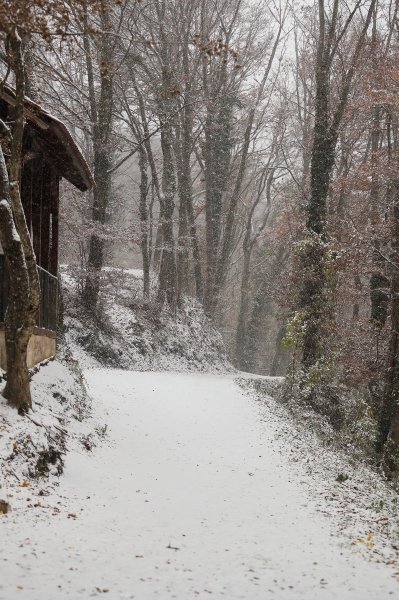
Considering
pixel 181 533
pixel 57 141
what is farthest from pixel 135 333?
pixel 181 533

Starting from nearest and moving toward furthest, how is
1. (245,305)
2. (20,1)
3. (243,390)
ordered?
(20,1) → (243,390) → (245,305)

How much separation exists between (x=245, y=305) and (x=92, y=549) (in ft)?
103

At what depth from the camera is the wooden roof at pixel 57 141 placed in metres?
8.05

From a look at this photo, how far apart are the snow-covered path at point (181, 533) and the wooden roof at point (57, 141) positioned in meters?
4.64

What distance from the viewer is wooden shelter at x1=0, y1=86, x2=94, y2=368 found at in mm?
8375

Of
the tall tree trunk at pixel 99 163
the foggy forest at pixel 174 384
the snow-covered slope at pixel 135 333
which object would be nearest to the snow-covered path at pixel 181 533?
the foggy forest at pixel 174 384

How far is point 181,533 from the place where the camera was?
5676 millimetres

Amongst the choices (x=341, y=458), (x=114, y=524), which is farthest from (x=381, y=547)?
(x=341, y=458)

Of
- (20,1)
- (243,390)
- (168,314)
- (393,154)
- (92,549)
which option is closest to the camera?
(92,549)

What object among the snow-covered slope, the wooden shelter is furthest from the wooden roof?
the snow-covered slope

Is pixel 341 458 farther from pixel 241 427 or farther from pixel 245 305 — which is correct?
pixel 245 305

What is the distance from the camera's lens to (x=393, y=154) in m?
16.0

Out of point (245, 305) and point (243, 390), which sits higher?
point (245, 305)

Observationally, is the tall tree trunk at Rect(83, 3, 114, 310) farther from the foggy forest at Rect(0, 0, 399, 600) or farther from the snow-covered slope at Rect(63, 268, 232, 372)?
the snow-covered slope at Rect(63, 268, 232, 372)
